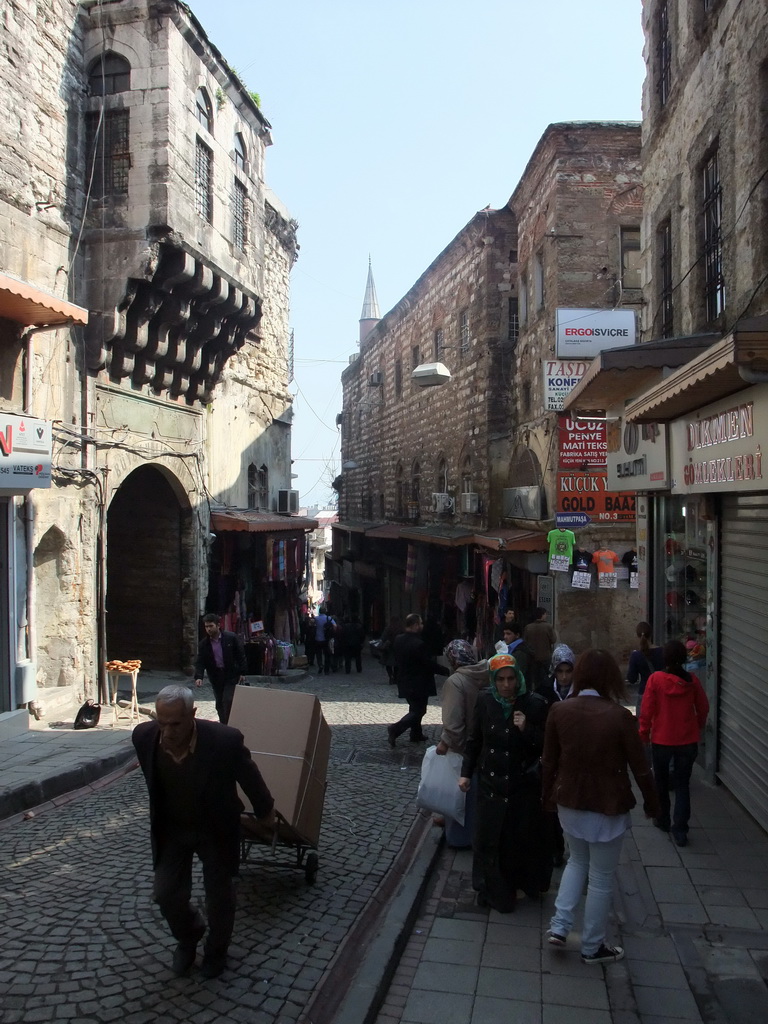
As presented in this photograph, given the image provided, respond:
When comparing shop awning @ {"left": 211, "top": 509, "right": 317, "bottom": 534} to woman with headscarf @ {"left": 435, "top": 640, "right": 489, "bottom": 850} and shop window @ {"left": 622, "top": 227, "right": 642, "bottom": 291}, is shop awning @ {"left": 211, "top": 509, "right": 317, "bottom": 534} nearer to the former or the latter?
shop window @ {"left": 622, "top": 227, "right": 642, "bottom": 291}

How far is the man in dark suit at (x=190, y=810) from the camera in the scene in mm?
3789

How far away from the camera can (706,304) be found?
859 cm

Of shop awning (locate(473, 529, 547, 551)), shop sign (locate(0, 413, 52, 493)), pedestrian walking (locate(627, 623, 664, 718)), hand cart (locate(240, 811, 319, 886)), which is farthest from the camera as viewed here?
shop awning (locate(473, 529, 547, 551))

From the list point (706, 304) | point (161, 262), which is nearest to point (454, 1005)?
point (706, 304)

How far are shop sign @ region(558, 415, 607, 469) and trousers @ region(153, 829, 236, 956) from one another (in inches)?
428

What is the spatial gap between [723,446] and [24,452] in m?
7.43

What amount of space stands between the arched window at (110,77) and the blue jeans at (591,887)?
12672 millimetres

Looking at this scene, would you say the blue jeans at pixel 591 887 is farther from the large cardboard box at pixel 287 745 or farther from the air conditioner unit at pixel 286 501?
the air conditioner unit at pixel 286 501

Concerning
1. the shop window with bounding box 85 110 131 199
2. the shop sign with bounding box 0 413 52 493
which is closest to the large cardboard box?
the shop sign with bounding box 0 413 52 493

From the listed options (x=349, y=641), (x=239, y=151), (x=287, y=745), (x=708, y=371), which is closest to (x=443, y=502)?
(x=349, y=641)

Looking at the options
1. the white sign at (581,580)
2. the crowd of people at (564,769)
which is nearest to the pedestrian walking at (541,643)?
the crowd of people at (564,769)

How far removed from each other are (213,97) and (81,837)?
12.7m

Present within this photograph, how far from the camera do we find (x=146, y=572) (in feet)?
51.7

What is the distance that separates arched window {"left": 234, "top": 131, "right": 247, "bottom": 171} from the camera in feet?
51.9
